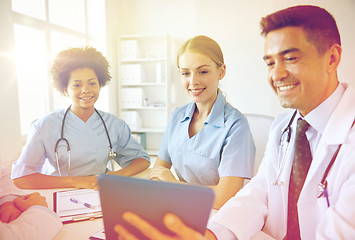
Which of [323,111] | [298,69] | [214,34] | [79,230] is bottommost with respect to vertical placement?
[79,230]

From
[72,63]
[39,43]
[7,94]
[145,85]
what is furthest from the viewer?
[145,85]

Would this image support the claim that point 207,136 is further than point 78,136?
No

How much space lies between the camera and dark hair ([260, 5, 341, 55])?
0.82 m

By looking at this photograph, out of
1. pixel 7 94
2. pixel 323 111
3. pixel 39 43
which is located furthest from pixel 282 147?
pixel 39 43

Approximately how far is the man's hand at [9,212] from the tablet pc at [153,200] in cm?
50

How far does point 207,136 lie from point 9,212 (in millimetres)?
833

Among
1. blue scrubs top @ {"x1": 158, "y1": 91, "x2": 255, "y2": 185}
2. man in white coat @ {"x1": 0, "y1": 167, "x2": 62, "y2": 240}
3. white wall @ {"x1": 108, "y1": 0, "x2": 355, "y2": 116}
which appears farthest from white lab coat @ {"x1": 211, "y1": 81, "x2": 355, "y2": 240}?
white wall @ {"x1": 108, "y1": 0, "x2": 355, "y2": 116}

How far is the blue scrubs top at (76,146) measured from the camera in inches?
54.1

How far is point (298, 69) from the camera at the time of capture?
83 cm

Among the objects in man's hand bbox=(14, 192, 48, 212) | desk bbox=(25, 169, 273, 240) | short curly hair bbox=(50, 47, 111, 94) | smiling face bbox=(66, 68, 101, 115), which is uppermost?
short curly hair bbox=(50, 47, 111, 94)

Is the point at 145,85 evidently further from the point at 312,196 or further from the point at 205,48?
the point at 312,196

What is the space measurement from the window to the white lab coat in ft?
7.22

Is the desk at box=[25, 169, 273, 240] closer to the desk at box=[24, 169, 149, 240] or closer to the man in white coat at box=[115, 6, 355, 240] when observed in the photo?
the desk at box=[24, 169, 149, 240]

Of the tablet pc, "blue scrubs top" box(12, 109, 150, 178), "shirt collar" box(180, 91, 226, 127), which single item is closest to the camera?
the tablet pc
